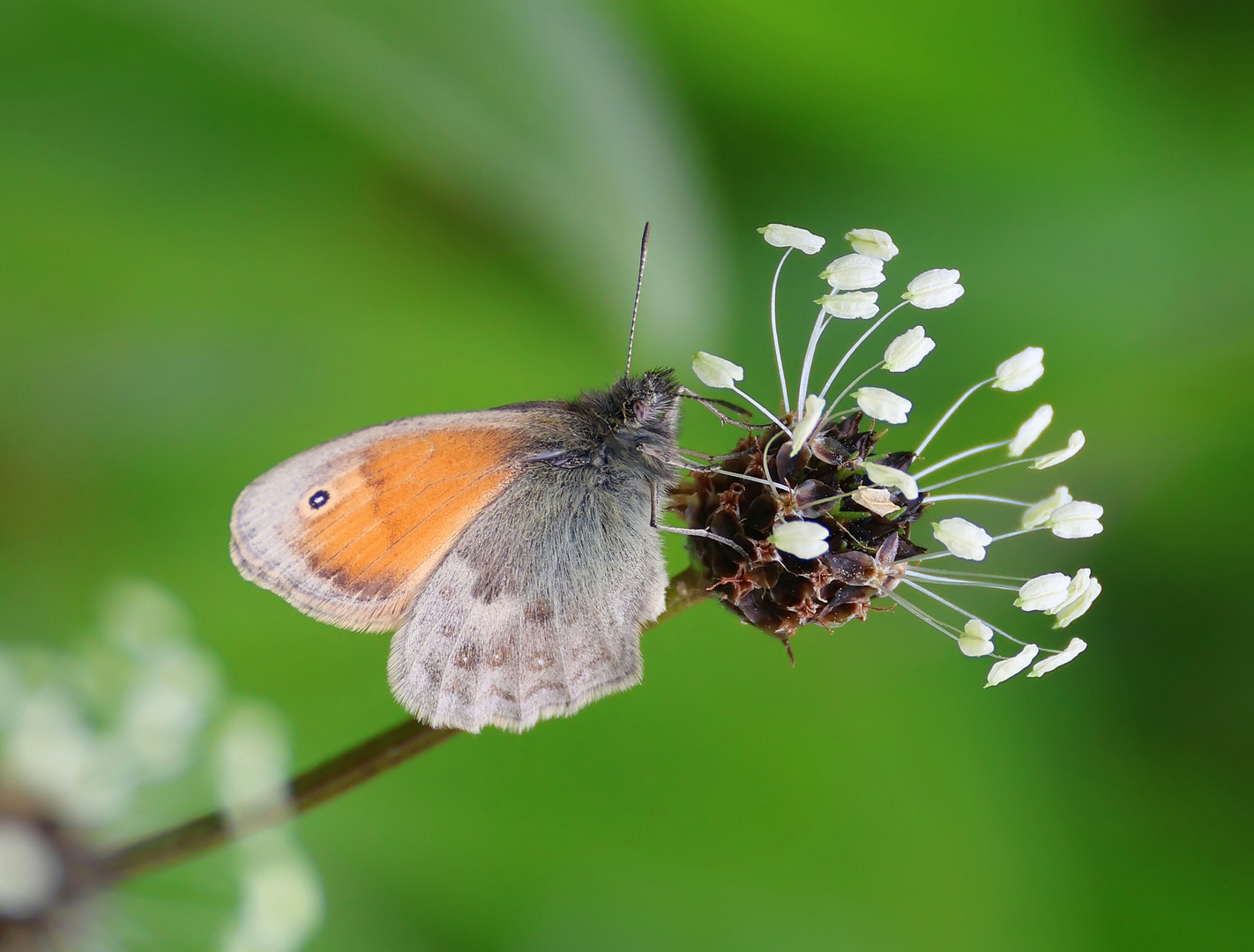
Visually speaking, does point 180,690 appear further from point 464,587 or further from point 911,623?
point 911,623

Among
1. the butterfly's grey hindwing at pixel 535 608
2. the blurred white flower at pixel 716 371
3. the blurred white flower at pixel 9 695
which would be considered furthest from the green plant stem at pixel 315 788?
the blurred white flower at pixel 9 695

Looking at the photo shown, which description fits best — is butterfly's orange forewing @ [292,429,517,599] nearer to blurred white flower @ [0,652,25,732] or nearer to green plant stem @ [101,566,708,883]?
green plant stem @ [101,566,708,883]

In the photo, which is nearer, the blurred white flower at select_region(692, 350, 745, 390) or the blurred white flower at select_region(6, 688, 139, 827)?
the blurred white flower at select_region(692, 350, 745, 390)

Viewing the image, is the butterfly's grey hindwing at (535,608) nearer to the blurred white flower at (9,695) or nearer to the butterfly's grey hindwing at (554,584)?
the butterfly's grey hindwing at (554,584)

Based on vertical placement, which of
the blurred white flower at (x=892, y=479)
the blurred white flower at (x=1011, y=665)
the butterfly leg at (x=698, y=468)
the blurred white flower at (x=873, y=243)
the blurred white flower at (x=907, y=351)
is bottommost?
the blurred white flower at (x=1011, y=665)

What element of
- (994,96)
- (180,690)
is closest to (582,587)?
(180,690)

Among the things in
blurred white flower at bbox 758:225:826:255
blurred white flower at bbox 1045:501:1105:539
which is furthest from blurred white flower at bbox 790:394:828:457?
blurred white flower at bbox 1045:501:1105:539
